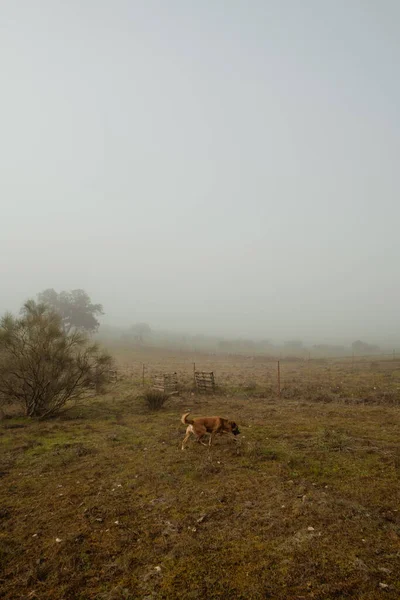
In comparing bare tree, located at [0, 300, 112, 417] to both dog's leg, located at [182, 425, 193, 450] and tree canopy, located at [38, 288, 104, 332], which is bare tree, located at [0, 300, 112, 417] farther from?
tree canopy, located at [38, 288, 104, 332]

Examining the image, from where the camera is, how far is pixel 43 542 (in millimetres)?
5777

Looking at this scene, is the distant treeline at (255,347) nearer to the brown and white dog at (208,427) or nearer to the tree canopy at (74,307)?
the tree canopy at (74,307)

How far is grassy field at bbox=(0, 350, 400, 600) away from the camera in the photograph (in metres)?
4.67

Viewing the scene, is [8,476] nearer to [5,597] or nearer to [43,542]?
[43,542]

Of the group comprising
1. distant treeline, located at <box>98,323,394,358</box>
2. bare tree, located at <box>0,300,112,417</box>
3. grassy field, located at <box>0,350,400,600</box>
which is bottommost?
distant treeline, located at <box>98,323,394,358</box>

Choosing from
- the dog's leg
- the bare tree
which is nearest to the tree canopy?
the bare tree

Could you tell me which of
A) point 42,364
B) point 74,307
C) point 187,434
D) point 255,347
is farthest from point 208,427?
point 255,347

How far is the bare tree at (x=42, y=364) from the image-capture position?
51.4ft

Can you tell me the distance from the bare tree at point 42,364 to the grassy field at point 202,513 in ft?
9.26

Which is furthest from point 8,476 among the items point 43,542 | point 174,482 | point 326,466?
point 326,466

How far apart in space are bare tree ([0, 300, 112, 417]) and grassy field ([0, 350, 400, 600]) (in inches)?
111

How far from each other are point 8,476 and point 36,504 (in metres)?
2.38

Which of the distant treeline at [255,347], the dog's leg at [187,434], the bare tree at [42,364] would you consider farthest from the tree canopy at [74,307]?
the dog's leg at [187,434]

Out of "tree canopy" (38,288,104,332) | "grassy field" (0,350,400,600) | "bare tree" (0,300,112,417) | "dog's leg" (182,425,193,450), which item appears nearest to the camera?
"grassy field" (0,350,400,600)
